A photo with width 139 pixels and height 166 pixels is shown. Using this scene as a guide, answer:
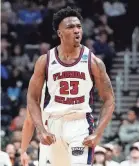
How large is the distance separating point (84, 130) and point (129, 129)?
7.33m

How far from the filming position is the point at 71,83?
26.9 feet

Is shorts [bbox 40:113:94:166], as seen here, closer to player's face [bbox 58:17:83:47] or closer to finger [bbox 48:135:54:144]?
finger [bbox 48:135:54:144]

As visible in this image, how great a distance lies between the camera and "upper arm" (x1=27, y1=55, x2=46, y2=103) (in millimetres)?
8234

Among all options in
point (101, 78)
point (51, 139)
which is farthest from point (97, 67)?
point (51, 139)

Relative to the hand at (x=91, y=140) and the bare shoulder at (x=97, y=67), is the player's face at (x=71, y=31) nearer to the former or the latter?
the bare shoulder at (x=97, y=67)

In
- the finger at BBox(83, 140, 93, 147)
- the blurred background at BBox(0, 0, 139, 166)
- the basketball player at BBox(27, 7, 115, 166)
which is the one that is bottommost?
the finger at BBox(83, 140, 93, 147)

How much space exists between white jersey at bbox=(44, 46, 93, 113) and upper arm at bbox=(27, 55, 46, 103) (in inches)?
2.1

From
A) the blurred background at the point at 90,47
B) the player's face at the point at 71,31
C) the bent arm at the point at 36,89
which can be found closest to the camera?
the player's face at the point at 71,31

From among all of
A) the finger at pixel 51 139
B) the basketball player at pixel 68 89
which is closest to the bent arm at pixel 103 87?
the basketball player at pixel 68 89

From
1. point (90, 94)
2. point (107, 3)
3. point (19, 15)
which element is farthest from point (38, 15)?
point (90, 94)

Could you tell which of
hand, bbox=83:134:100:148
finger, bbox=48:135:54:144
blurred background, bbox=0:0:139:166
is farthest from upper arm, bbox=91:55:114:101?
blurred background, bbox=0:0:139:166

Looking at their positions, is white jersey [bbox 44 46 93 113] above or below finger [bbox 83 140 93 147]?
above

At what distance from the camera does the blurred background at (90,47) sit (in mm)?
16453

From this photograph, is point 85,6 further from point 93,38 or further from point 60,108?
point 60,108
